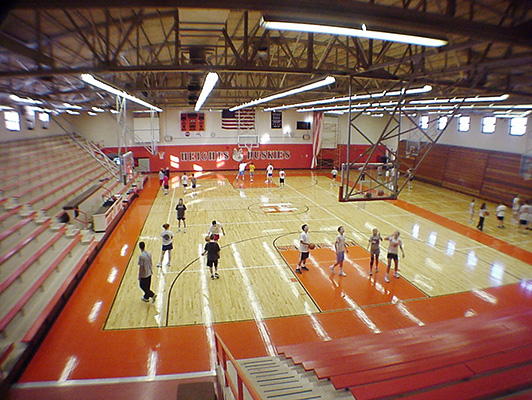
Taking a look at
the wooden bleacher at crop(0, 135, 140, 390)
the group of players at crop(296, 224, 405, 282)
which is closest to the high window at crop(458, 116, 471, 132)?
the group of players at crop(296, 224, 405, 282)

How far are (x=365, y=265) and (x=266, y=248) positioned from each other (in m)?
3.75

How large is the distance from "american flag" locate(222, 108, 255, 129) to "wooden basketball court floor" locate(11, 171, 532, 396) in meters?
17.6

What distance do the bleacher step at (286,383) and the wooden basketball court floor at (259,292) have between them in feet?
5.60

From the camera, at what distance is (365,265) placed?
12109mm

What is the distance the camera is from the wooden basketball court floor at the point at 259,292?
7.37 metres

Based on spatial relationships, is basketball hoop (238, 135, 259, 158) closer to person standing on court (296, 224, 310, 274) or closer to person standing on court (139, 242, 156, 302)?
person standing on court (296, 224, 310, 274)

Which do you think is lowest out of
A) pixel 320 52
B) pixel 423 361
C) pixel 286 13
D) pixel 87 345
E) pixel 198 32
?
pixel 87 345

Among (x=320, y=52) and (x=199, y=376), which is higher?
(x=320, y=52)

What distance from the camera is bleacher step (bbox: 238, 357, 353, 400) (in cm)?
437

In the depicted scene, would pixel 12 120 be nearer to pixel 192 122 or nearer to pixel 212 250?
pixel 212 250

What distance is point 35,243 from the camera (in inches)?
419

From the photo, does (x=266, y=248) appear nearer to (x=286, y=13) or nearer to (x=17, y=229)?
(x=17, y=229)

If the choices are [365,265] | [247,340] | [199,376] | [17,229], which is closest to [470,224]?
[365,265]

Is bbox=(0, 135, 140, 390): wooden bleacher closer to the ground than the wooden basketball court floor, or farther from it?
farther from it
